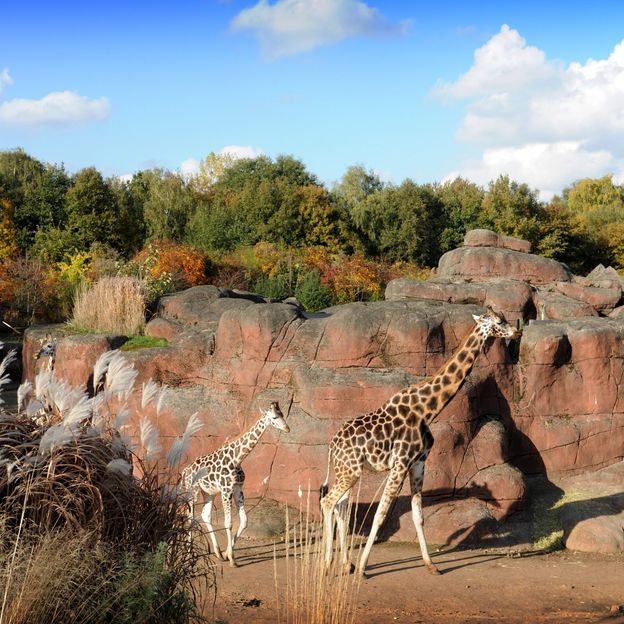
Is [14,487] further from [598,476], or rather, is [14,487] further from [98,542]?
[598,476]

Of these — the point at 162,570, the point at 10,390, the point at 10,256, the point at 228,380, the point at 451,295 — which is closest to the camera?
the point at 162,570

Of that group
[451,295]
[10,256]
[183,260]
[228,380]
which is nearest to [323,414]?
[228,380]

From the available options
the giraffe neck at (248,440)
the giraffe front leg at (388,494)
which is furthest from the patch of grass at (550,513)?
the giraffe neck at (248,440)

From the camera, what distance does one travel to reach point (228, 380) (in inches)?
538

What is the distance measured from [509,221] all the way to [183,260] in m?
16.7

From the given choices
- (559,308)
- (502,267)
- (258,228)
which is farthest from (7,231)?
(559,308)

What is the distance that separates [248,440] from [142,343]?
13.2 feet

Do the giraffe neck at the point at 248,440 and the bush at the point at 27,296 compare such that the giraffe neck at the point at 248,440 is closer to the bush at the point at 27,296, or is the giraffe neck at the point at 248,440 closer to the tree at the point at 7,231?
the bush at the point at 27,296

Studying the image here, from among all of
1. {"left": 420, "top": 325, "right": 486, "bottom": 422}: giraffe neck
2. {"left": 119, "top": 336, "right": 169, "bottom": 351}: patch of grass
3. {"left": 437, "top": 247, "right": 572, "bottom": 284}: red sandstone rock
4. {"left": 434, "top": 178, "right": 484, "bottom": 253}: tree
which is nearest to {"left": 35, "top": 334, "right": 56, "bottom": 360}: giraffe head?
{"left": 119, "top": 336, "right": 169, "bottom": 351}: patch of grass

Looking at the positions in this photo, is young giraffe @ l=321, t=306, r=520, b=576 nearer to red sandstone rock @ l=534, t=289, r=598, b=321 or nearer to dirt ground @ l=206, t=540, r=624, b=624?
dirt ground @ l=206, t=540, r=624, b=624

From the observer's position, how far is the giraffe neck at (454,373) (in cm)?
1108

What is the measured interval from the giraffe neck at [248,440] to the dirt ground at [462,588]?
1.31 metres

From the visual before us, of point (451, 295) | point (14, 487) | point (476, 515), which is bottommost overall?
point (476, 515)

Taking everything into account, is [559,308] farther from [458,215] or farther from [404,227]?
[458,215]
